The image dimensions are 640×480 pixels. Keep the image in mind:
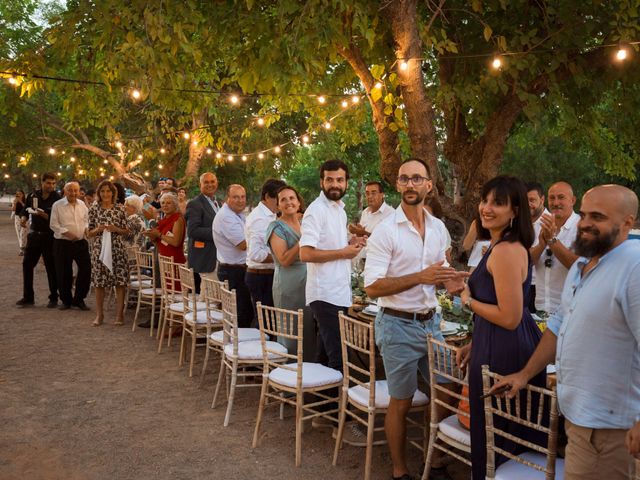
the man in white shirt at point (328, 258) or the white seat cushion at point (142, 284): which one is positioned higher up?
the man in white shirt at point (328, 258)

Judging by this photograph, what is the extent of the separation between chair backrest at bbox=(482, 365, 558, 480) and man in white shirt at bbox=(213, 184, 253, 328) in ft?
13.3

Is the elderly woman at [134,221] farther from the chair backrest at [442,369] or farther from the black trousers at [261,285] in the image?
the chair backrest at [442,369]

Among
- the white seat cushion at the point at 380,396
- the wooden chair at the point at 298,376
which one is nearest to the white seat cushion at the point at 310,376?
the wooden chair at the point at 298,376

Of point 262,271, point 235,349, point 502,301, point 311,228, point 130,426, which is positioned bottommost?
point 130,426

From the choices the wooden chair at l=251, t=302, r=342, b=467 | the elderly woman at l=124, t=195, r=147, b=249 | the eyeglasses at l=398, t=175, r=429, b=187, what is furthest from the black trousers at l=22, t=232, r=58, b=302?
the eyeglasses at l=398, t=175, r=429, b=187

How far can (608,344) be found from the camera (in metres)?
2.17

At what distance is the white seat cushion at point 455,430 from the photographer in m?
3.24

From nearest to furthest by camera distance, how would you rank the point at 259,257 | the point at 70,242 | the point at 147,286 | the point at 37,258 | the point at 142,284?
the point at 259,257
the point at 142,284
the point at 147,286
the point at 70,242
the point at 37,258

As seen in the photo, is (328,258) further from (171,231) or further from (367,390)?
(171,231)

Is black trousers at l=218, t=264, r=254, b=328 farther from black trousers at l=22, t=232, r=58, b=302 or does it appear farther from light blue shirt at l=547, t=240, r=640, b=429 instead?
light blue shirt at l=547, t=240, r=640, b=429

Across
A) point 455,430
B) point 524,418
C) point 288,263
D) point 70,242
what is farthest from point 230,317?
point 70,242

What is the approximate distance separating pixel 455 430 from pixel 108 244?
625cm

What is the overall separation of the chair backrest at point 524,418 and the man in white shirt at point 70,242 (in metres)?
7.79

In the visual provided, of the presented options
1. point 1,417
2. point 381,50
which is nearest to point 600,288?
point 1,417
